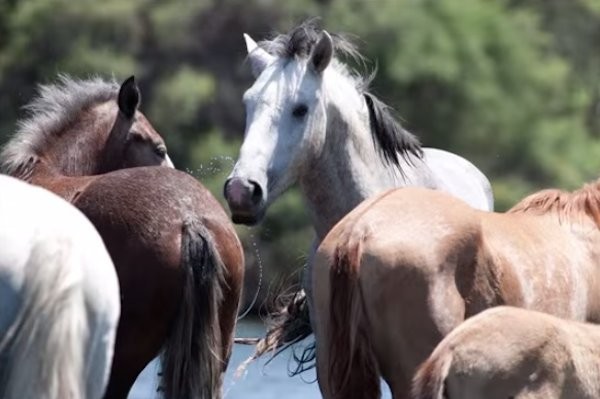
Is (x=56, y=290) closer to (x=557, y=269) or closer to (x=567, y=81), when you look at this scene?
(x=557, y=269)

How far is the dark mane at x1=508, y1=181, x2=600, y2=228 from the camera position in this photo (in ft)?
20.9

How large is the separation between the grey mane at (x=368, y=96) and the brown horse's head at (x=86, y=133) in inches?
33.6

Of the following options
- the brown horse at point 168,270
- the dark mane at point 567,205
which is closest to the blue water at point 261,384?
the brown horse at point 168,270

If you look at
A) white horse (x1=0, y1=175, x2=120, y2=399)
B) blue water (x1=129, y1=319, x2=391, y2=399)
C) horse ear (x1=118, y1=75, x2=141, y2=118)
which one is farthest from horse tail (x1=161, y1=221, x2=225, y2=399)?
blue water (x1=129, y1=319, x2=391, y2=399)

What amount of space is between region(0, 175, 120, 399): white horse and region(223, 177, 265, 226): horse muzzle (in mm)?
2380

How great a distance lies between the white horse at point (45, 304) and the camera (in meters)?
4.23

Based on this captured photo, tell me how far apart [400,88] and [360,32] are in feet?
3.25

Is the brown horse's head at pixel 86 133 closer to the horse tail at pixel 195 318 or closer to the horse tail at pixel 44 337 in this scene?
the horse tail at pixel 195 318

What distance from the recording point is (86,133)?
7.73 m

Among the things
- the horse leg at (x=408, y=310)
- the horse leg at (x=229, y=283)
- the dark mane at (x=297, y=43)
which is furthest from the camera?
the dark mane at (x=297, y=43)

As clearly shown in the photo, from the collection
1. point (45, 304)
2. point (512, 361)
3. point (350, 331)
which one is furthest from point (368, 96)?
point (45, 304)

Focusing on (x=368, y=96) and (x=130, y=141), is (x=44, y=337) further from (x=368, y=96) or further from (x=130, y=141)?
(x=130, y=141)

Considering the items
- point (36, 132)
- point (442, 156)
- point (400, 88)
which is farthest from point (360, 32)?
point (36, 132)

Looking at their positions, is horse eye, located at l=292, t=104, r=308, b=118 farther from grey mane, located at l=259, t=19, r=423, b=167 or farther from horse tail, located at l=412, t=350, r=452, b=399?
horse tail, located at l=412, t=350, r=452, b=399
